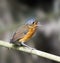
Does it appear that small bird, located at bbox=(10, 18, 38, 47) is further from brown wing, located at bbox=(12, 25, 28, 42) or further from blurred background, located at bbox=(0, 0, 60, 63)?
blurred background, located at bbox=(0, 0, 60, 63)

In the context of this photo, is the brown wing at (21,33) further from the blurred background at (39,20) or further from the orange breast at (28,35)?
the blurred background at (39,20)

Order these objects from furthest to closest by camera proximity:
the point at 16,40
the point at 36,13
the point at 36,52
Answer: the point at 36,13
the point at 16,40
the point at 36,52

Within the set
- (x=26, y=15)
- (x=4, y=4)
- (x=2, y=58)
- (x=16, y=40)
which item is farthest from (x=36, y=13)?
(x=16, y=40)

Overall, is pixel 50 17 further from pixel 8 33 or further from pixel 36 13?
pixel 8 33

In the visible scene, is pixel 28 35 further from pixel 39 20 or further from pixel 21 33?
pixel 39 20

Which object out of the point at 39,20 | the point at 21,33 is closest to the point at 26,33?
the point at 21,33

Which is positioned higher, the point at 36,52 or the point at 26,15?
the point at 26,15

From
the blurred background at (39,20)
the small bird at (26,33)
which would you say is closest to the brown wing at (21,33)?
the small bird at (26,33)
